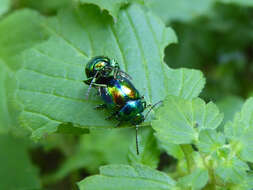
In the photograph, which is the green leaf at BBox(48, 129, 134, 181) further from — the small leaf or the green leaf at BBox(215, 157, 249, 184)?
the green leaf at BBox(215, 157, 249, 184)

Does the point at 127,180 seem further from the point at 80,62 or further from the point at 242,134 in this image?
the point at 80,62

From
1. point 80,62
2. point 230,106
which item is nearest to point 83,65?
point 80,62

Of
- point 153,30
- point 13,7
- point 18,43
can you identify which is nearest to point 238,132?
point 153,30

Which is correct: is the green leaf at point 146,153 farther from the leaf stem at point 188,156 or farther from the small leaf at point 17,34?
the small leaf at point 17,34

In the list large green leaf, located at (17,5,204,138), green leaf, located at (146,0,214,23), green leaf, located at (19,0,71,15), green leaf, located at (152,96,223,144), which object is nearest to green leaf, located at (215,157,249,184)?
green leaf, located at (152,96,223,144)

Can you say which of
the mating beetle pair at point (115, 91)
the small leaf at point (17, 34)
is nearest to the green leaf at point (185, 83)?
the mating beetle pair at point (115, 91)

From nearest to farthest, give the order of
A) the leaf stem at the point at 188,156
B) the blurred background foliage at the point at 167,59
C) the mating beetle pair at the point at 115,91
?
the leaf stem at the point at 188,156 → the mating beetle pair at the point at 115,91 → the blurred background foliage at the point at 167,59

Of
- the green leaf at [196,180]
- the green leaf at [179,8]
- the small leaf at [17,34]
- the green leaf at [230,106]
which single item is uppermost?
the green leaf at [179,8]
